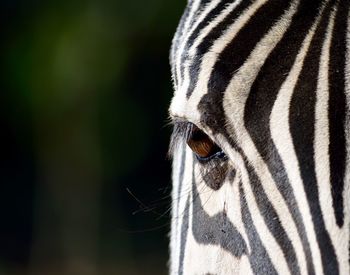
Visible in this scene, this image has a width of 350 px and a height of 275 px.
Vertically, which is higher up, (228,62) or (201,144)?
(228,62)

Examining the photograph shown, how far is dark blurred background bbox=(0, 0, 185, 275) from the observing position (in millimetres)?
17750

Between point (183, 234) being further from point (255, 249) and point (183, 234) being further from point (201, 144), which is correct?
point (255, 249)

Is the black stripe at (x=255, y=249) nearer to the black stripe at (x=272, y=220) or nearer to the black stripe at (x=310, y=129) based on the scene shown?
the black stripe at (x=272, y=220)

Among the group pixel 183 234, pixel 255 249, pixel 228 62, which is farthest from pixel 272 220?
pixel 183 234

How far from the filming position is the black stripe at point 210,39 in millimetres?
2117

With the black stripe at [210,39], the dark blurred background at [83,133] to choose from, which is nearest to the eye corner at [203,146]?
the black stripe at [210,39]

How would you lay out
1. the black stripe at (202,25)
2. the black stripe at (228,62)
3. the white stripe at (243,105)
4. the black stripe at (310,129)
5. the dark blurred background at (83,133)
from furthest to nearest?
the dark blurred background at (83,133) < the black stripe at (202,25) < the black stripe at (228,62) < the white stripe at (243,105) < the black stripe at (310,129)

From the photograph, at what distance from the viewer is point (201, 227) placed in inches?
93.0

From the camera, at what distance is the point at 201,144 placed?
2180 mm

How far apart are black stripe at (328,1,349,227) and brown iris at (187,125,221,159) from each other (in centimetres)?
36

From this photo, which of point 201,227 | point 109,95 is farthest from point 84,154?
point 201,227

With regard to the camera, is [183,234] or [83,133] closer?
[183,234]

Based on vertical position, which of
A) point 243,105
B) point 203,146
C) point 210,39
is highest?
point 210,39

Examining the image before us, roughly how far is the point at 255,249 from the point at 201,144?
0.31 metres
